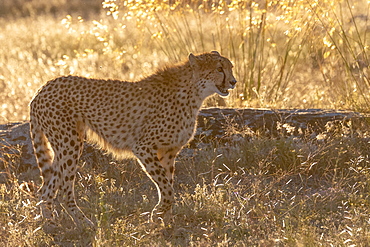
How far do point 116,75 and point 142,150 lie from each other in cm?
646

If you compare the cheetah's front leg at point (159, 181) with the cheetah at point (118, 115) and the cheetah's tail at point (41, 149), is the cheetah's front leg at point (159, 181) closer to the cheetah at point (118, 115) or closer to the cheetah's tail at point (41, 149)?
the cheetah at point (118, 115)

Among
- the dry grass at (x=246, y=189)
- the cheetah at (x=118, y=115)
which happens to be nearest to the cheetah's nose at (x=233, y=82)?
the cheetah at (x=118, y=115)

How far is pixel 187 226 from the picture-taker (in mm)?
5035

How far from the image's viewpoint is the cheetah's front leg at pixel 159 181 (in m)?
5.03

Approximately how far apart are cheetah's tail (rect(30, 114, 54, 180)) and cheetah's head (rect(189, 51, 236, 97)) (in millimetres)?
1314

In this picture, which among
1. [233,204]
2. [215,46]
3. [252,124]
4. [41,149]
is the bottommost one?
[215,46]

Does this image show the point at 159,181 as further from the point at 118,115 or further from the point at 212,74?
the point at 212,74

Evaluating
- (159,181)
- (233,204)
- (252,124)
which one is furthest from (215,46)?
(233,204)

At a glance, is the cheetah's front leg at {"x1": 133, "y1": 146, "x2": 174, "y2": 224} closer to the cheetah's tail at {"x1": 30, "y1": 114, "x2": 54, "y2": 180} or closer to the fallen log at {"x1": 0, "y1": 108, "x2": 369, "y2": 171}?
the cheetah's tail at {"x1": 30, "y1": 114, "x2": 54, "y2": 180}

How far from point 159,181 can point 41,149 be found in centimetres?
107

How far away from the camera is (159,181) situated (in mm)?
5086

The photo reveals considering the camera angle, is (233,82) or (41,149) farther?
(41,149)

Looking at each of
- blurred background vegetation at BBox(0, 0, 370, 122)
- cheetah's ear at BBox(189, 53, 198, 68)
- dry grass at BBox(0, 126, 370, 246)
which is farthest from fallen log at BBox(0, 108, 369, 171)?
cheetah's ear at BBox(189, 53, 198, 68)

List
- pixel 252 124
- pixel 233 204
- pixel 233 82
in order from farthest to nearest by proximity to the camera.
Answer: pixel 252 124, pixel 233 82, pixel 233 204
